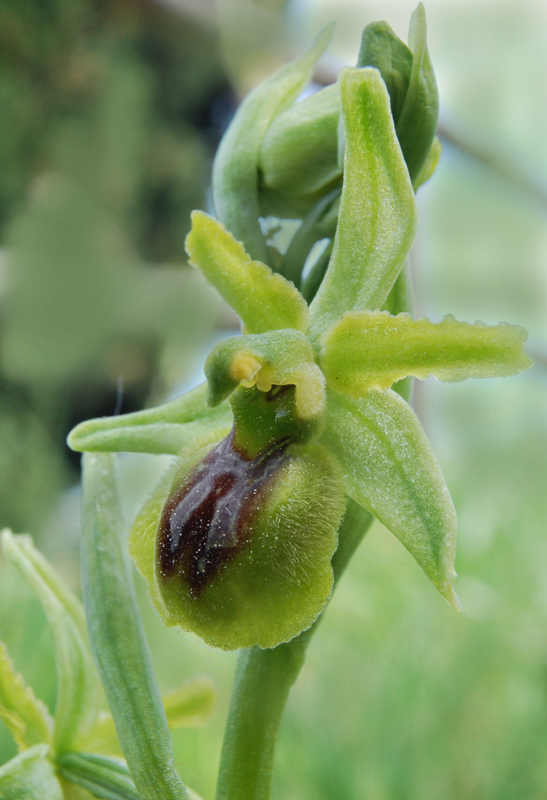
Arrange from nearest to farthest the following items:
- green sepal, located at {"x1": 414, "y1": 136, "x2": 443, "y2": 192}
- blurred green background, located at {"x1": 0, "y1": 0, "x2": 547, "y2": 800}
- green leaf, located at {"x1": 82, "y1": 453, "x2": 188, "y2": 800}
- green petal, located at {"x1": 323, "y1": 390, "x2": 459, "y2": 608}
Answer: green petal, located at {"x1": 323, "y1": 390, "x2": 459, "y2": 608}, green leaf, located at {"x1": 82, "y1": 453, "x2": 188, "y2": 800}, green sepal, located at {"x1": 414, "y1": 136, "x2": 443, "y2": 192}, blurred green background, located at {"x1": 0, "y1": 0, "x2": 547, "y2": 800}

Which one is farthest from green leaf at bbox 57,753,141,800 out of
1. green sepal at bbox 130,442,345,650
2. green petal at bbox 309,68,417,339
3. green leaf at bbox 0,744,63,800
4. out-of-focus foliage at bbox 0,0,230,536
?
out-of-focus foliage at bbox 0,0,230,536

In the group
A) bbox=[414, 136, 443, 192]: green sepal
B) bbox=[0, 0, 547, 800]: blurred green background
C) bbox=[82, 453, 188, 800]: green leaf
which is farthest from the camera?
bbox=[0, 0, 547, 800]: blurred green background

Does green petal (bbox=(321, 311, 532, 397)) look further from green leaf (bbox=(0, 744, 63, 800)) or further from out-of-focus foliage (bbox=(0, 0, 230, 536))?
out-of-focus foliage (bbox=(0, 0, 230, 536))

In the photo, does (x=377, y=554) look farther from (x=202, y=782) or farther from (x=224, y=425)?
(x=224, y=425)

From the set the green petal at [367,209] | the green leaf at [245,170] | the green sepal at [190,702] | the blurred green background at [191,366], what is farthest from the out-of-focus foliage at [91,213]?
the green petal at [367,209]

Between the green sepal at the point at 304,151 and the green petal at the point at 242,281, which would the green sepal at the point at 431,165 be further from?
the green petal at the point at 242,281

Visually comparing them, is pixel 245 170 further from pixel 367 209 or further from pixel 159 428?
pixel 159 428
